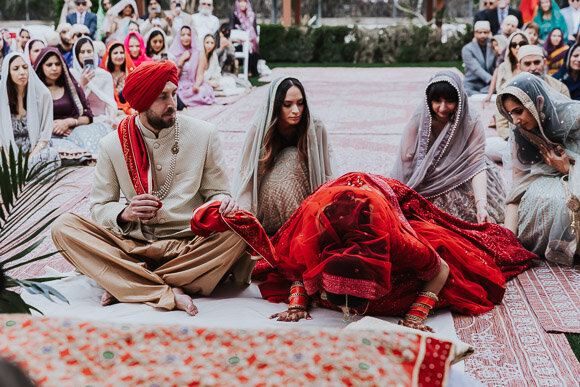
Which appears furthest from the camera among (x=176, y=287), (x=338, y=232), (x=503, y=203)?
(x=503, y=203)

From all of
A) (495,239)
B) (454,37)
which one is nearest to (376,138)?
(495,239)

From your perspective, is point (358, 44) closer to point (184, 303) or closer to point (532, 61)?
point (532, 61)

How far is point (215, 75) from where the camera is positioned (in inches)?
403

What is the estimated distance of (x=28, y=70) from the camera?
5.56 metres

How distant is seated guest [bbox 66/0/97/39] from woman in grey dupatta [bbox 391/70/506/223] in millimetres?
8388

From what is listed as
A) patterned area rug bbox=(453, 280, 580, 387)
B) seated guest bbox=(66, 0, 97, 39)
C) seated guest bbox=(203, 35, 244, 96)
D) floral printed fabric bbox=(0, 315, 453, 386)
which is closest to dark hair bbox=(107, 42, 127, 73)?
seated guest bbox=(203, 35, 244, 96)

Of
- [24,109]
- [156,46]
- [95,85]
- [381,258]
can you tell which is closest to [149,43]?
[156,46]

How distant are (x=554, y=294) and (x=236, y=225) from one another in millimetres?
1510

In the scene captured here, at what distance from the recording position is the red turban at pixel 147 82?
3020mm

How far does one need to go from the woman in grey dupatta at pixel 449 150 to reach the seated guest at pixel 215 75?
6464mm

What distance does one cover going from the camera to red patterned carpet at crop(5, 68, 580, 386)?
2.52 meters

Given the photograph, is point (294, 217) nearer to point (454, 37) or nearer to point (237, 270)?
point (237, 270)

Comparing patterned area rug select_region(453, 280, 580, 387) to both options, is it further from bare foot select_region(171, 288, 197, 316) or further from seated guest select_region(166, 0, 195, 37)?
seated guest select_region(166, 0, 195, 37)

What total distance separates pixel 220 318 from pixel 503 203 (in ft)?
6.42
